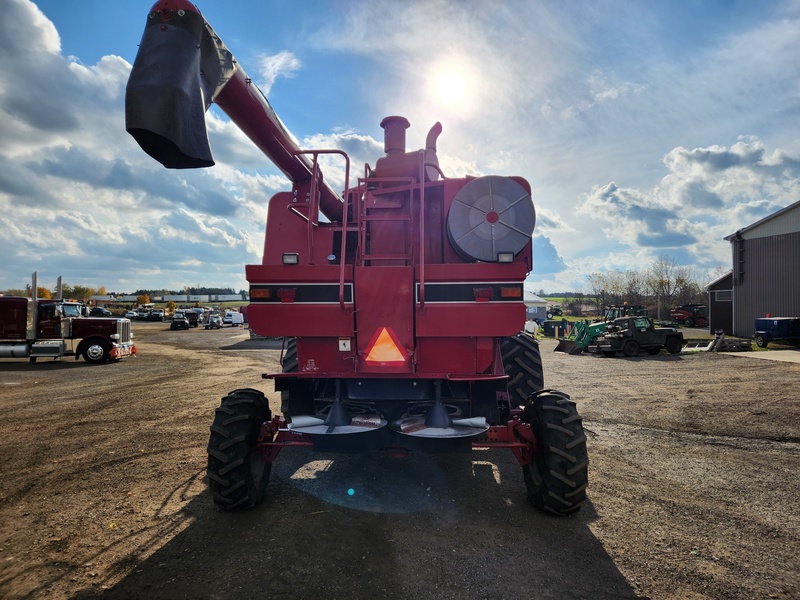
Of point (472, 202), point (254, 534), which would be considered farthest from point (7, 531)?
point (472, 202)

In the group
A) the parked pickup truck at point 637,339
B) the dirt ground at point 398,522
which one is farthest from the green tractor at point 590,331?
the dirt ground at point 398,522

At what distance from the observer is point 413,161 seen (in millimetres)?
5508

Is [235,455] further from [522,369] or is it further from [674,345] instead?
[674,345]

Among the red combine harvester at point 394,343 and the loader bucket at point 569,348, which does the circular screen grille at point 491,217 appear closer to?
the red combine harvester at point 394,343

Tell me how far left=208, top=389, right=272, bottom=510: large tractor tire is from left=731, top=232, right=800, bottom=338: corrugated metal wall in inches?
1270

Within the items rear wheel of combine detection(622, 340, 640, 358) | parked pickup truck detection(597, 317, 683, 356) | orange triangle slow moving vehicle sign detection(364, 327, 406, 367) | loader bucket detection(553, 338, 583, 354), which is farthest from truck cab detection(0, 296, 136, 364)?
rear wheel of combine detection(622, 340, 640, 358)

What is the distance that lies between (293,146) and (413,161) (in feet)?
4.78

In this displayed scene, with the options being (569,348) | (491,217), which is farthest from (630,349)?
(491,217)

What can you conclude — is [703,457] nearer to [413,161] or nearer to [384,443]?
[384,443]

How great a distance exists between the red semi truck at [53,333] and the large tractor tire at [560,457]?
63.1 feet

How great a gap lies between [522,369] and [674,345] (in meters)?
18.3

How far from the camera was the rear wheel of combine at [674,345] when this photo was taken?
2100 centimetres

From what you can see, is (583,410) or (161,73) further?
(583,410)

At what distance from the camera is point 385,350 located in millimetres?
4312
